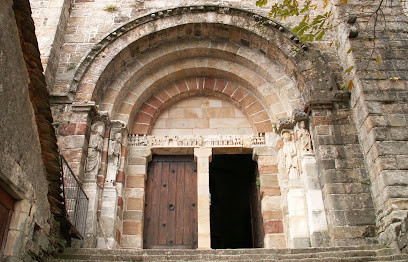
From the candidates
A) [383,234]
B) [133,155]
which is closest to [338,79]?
[383,234]

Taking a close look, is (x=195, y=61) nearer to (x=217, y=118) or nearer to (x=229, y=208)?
(x=217, y=118)

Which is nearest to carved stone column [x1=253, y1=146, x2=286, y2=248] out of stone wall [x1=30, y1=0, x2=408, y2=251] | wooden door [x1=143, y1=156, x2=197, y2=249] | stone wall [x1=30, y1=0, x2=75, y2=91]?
stone wall [x1=30, y1=0, x2=408, y2=251]

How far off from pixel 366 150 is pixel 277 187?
72.6 inches

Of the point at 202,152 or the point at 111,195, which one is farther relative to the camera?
the point at 202,152

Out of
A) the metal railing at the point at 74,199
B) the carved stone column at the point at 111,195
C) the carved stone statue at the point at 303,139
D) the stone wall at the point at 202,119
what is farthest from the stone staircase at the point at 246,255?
the stone wall at the point at 202,119

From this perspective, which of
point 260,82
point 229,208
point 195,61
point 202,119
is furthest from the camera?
point 229,208

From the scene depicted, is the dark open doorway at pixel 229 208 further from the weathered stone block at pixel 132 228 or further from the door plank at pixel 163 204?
the weathered stone block at pixel 132 228

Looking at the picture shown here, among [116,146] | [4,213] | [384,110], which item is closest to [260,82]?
[384,110]

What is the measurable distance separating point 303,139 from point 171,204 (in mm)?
2913

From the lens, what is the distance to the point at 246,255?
5.47 metres

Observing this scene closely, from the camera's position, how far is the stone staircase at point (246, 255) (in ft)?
17.7

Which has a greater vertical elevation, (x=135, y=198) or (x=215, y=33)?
(x=215, y=33)

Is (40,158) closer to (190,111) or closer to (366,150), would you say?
(190,111)

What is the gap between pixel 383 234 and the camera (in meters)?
6.15
